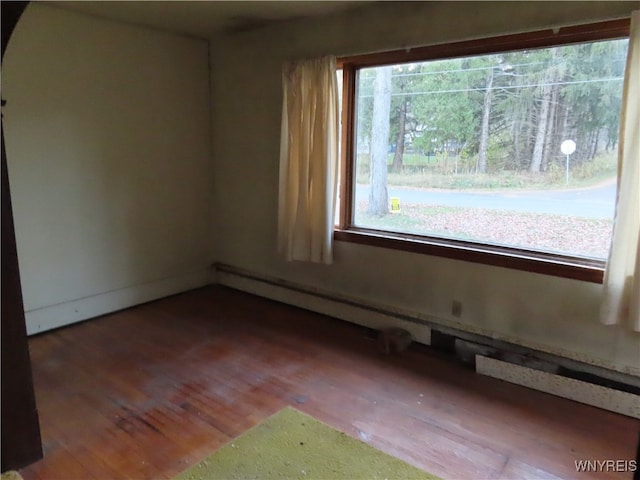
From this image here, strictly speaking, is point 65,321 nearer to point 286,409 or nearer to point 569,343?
point 286,409

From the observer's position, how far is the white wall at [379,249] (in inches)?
105

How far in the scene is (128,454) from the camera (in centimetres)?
217

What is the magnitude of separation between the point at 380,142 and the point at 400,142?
6.2 inches

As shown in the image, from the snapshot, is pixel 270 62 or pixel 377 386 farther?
pixel 270 62

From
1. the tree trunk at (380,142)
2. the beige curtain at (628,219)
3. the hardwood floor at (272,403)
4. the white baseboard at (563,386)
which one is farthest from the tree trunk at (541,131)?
the hardwood floor at (272,403)

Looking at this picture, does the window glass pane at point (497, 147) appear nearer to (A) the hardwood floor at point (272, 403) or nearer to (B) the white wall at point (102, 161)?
(A) the hardwood floor at point (272, 403)

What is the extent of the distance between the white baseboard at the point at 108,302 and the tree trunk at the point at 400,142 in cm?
223

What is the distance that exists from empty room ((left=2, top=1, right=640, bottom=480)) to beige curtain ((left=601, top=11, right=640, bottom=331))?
0.01 meters

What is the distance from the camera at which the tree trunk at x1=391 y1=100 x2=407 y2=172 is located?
132 inches

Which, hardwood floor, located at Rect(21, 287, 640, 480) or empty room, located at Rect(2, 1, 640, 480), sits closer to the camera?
hardwood floor, located at Rect(21, 287, 640, 480)

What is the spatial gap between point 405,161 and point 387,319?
3.86 ft

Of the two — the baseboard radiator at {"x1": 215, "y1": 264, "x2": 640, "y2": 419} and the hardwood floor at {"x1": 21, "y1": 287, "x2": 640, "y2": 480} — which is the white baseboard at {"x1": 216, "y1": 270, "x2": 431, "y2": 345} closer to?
the baseboard radiator at {"x1": 215, "y1": 264, "x2": 640, "y2": 419}

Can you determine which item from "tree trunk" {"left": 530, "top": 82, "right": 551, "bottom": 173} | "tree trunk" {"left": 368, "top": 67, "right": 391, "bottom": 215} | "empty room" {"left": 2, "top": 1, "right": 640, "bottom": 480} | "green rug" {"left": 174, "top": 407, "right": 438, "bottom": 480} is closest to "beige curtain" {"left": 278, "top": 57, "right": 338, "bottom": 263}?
"empty room" {"left": 2, "top": 1, "right": 640, "bottom": 480}

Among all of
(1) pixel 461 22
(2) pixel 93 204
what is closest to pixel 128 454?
(2) pixel 93 204
